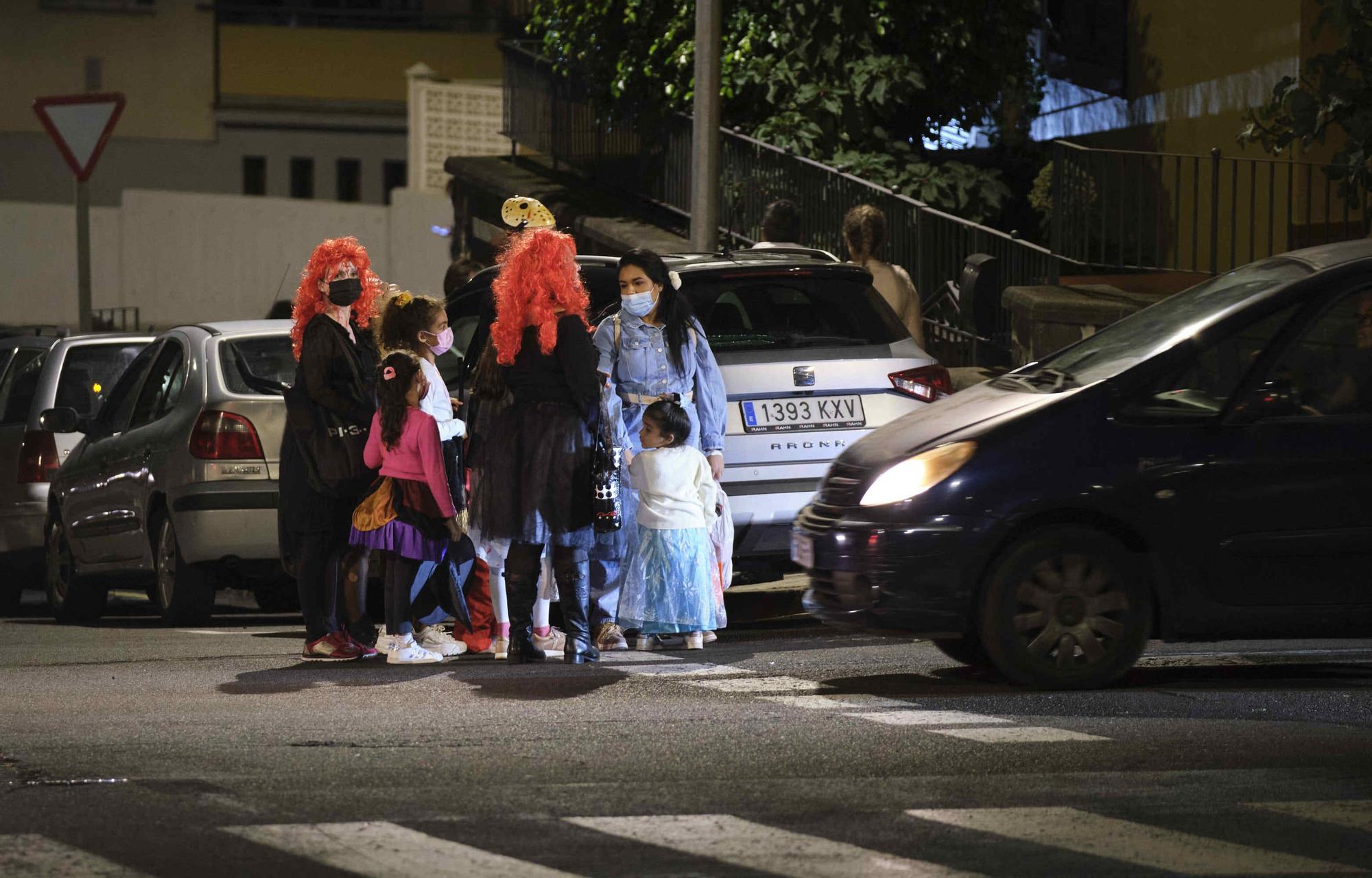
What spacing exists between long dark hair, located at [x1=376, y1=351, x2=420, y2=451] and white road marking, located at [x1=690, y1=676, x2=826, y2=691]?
1.82 metres

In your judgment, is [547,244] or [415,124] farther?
[415,124]

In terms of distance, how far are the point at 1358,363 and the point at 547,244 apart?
10.8ft

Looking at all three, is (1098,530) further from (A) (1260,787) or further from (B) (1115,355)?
(A) (1260,787)

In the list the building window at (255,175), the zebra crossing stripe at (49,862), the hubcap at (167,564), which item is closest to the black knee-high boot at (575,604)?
the hubcap at (167,564)

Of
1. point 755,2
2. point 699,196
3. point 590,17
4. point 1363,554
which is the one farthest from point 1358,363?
point 590,17

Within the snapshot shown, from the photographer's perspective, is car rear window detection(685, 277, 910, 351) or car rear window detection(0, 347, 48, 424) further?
car rear window detection(0, 347, 48, 424)

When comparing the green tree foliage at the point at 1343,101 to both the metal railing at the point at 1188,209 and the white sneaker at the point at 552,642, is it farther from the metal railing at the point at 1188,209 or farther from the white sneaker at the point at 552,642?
the white sneaker at the point at 552,642

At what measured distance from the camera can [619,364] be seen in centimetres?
1071

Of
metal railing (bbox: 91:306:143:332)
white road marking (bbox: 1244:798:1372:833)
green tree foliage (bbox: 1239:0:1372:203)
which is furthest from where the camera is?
metal railing (bbox: 91:306:143:332)

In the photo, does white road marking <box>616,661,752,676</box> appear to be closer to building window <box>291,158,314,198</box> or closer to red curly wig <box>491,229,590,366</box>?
Result: red curly wig <box>491,229,590,366</box>

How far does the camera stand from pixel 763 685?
30.7 feet

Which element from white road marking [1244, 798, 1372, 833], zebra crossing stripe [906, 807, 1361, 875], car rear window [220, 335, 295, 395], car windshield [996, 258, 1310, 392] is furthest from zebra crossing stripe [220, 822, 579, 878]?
car rear window [220, 335, 295, 395]

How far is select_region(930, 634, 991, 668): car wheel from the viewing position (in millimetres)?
9664

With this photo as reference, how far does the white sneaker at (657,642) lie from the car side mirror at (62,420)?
475cm
